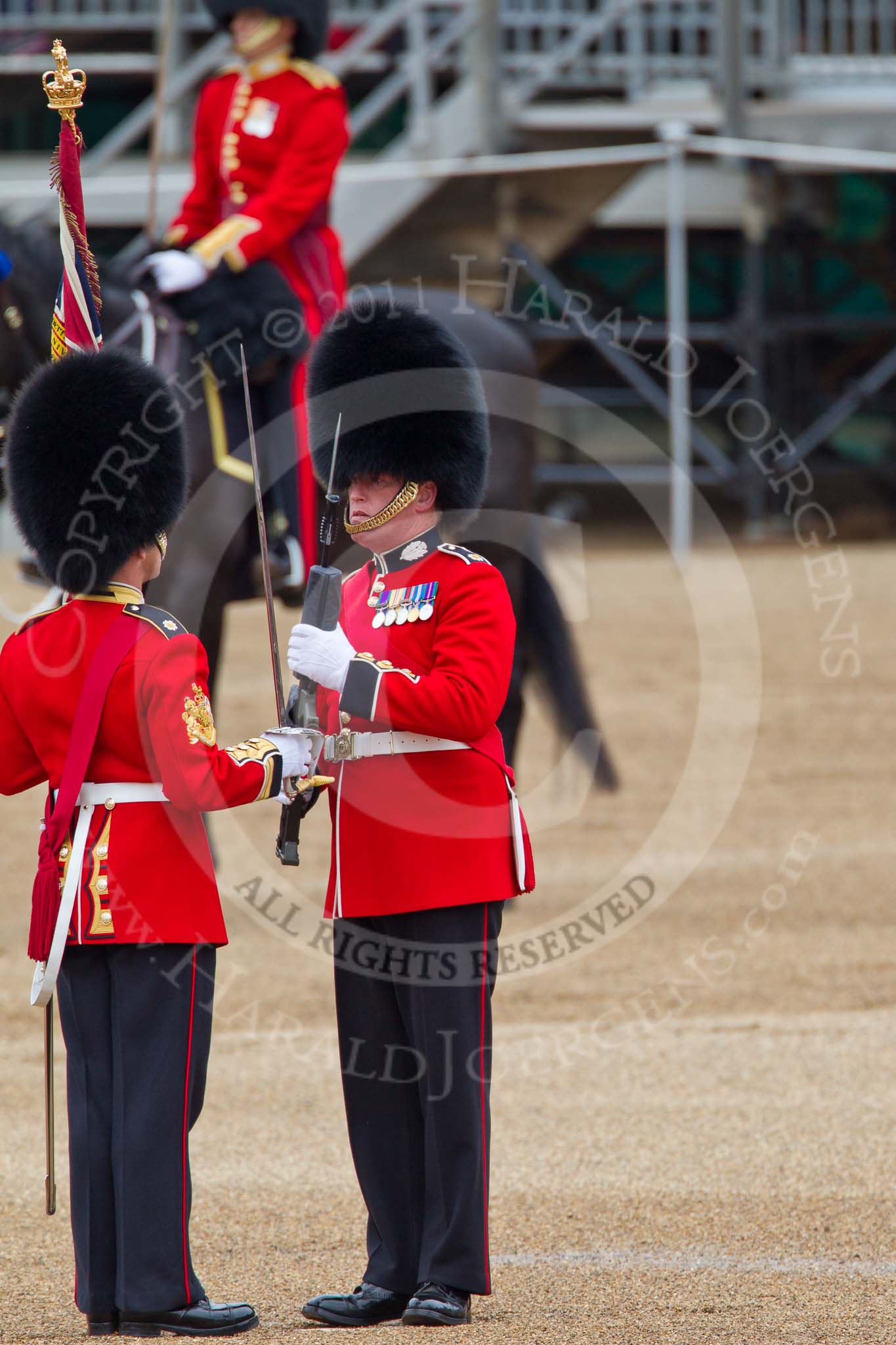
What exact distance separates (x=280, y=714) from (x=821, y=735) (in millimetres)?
4507

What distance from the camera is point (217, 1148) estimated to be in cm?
321

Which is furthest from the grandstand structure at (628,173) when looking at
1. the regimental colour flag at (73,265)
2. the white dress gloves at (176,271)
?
the regimental colour flag at (73,265)

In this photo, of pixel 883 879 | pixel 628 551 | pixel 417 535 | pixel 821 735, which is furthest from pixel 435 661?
pixel 628 551

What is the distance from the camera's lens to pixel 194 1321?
2.25 metres

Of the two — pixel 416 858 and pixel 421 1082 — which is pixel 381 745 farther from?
pixel 421 1082

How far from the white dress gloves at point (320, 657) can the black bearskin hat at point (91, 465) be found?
0.75 ft

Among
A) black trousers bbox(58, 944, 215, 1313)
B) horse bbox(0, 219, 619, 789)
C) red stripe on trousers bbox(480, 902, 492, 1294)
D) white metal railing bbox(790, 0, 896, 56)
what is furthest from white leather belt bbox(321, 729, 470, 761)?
white metal railing bbox(790, 0, 896, 56)

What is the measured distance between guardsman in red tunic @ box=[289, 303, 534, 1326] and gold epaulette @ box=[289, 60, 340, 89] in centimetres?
259

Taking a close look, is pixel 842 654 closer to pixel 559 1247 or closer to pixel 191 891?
pixel 559 1247

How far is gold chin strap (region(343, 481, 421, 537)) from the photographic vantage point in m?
2.41

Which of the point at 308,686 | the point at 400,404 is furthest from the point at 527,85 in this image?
the point at 308,686

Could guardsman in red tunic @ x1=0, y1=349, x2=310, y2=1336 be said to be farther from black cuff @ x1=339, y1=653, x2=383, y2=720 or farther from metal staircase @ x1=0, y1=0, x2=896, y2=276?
metal staircase @ x1=0, y1=0, x2=896, y2=276

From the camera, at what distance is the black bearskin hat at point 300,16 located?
4793 millimetres

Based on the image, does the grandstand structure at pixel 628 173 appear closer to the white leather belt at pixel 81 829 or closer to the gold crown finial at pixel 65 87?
the gold crown finial at pixel 65 87
